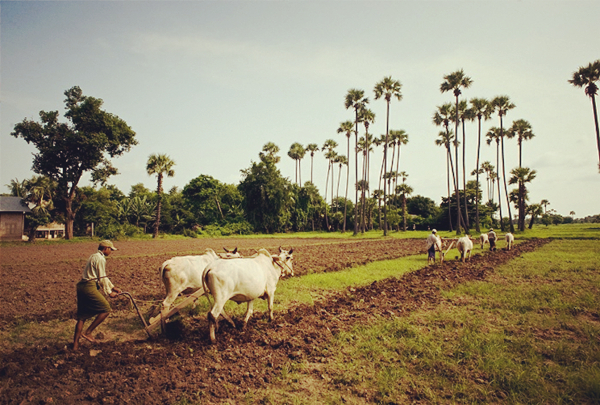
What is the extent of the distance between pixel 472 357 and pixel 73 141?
40965 millimetres

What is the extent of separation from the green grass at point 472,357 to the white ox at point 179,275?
3.89m

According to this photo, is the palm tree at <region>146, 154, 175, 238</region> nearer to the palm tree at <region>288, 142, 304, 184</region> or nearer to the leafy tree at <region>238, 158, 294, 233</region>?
the leafy tree at <region>238, 158, 294, 233</region>

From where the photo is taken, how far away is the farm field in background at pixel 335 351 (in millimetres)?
4680

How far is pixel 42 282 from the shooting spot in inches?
522

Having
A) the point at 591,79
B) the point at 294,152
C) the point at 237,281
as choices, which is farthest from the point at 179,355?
the point at 294,152

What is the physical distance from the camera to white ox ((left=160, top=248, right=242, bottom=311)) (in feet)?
25.7

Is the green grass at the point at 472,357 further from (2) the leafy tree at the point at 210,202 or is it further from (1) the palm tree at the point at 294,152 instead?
(1) the palm tree at the point at 294,152

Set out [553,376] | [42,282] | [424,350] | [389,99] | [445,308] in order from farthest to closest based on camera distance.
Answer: [389,99]
[42,282]
[445,308]
[424,350]
[553,376]

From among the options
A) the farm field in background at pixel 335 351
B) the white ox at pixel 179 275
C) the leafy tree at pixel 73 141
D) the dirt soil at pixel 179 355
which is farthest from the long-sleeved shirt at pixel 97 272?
the leafy tree at pixel 73 141

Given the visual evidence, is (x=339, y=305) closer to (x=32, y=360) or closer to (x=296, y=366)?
(x=296, y=366)

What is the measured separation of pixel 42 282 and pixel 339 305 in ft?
40.1

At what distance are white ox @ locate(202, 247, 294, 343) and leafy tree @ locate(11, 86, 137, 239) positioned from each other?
116ft

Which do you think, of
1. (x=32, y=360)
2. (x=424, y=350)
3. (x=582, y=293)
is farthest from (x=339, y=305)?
(x=582, y=293)

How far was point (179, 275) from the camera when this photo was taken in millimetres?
8078
